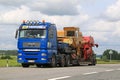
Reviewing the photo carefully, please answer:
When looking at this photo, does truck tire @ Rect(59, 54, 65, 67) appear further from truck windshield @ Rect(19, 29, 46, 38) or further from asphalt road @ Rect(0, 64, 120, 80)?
asphalt road @ Rect(0, 64, 120, 80)

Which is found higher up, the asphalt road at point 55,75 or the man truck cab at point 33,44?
the man truck cab at point 33,44

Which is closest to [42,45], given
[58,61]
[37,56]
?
Result: [37,56]

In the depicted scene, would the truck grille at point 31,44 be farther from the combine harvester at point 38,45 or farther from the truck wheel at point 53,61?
the truck wheel at point 53,61

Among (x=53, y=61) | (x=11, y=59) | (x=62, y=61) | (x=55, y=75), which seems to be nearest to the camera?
(x=55, y=75)

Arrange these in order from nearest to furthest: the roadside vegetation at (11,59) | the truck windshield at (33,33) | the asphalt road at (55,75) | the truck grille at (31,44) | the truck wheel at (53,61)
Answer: the asphalt road at (55,75), the truck grille at (31,44), the truck windshield at (33,33), the truck wheel at (53,61), the roadside vegetation at (11,59)

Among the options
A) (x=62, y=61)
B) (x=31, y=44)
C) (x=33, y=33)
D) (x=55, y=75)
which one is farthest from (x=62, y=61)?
(x=55, y=75)

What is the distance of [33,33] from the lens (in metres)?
33.5

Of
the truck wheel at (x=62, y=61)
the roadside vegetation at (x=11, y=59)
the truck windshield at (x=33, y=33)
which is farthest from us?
the roadside vegetation at (x=11, y=59)

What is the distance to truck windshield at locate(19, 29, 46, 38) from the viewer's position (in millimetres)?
33344

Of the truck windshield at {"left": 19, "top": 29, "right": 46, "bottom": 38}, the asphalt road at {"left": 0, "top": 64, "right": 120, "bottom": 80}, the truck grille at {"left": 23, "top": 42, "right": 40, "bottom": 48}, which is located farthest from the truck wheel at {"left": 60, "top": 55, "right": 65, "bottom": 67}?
the asphalt road at {"left": 0, "top": 64, "right": 120, "bottom": 80}

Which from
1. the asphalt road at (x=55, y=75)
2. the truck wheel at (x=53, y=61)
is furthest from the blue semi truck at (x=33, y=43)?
the asphalt road at (x=55, y=75)

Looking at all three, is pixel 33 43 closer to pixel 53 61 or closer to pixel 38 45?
pixel 38 45

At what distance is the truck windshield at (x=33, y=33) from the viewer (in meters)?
33.3

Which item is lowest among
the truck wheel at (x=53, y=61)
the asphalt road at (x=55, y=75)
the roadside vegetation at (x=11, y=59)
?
the asphalt road at (x=55, y=75)
